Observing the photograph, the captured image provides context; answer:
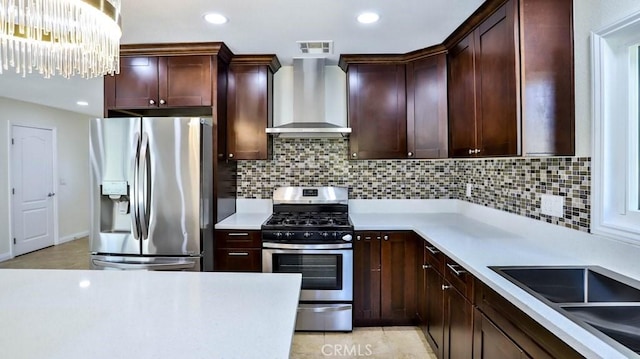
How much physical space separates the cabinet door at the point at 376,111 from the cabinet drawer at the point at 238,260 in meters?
1.29

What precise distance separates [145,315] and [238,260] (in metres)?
1.69

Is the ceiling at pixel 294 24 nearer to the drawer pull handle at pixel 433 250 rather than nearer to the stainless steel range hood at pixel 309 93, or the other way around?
the stainless steel range hood at pixel 309 93

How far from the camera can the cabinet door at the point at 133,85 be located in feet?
9.28

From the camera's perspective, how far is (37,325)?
1.00 m

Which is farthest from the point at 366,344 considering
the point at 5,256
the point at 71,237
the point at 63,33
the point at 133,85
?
the point at 71,237

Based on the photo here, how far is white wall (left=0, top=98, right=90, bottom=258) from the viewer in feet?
15.7

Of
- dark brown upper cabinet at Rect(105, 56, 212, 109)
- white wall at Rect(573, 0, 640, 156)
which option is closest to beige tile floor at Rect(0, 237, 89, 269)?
dark brown upper cabinet at Rect(105, 56, 212, 109)

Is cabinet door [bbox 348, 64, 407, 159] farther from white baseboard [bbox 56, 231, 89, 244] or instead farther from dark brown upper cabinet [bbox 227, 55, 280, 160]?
white baseboard [bbox 56, 231, 89, 244]

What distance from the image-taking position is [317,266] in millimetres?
2721

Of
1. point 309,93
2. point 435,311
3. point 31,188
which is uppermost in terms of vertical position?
point 309,93

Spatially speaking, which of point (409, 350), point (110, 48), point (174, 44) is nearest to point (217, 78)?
point (174, 44)

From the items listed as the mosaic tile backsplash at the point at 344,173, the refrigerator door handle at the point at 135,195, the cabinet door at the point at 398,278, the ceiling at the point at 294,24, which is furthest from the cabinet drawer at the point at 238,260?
the ceiling at the point at 294,24

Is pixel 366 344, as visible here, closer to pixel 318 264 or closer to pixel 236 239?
pixel 318 264

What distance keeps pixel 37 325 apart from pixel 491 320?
1.71 metres
